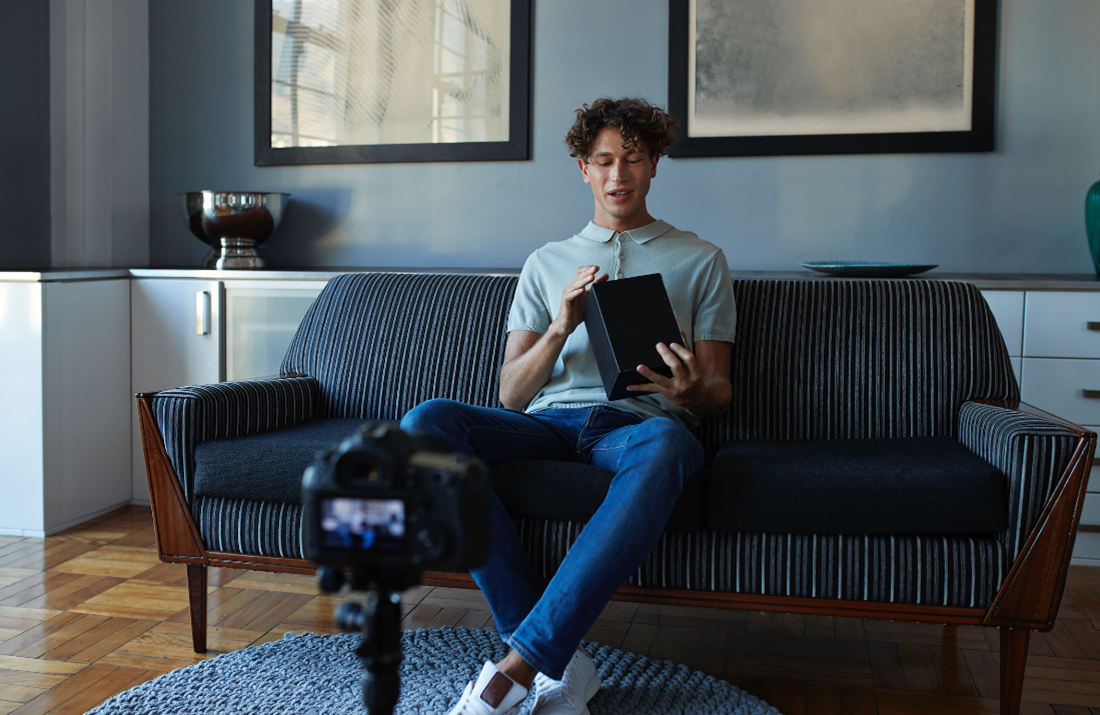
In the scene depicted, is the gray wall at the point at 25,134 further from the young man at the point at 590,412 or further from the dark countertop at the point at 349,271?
the young man at the point at 590,412

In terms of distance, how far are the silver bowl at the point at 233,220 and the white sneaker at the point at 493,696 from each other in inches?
78.3

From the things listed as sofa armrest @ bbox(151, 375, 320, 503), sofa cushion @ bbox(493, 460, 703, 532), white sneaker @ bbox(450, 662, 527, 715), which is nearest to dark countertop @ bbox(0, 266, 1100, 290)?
sofa armrest @ bbox(151, 375, 320, 503)

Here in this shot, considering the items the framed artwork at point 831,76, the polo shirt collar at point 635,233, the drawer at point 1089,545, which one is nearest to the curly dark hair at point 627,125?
the polo shirt collar at point 635,233

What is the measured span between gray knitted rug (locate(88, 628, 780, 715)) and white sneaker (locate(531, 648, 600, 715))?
1.3 inches

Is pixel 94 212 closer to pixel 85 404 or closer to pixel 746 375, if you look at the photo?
pixel 85 404

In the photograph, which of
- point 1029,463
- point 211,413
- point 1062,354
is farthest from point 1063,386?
point 211,413

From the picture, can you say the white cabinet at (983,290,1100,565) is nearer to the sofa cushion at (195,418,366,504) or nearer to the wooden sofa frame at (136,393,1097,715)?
the wooden sofa frame at (136,393,1097,715)

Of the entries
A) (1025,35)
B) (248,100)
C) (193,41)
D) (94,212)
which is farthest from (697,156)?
(94,212)

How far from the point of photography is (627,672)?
1.76 metres

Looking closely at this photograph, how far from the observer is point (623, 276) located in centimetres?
196

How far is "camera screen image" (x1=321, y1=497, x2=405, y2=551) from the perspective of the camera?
694mm

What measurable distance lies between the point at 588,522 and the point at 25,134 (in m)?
2.54

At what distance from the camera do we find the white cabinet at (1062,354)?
8.02 feet

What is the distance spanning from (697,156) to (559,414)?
4.69ft
